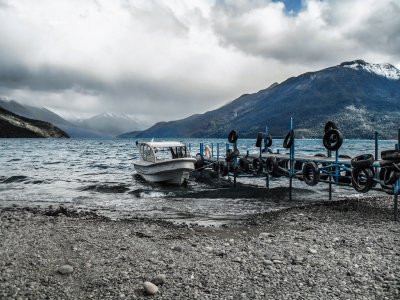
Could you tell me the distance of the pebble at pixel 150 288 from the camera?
6164mm

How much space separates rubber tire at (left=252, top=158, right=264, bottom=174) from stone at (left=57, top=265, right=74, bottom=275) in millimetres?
18071

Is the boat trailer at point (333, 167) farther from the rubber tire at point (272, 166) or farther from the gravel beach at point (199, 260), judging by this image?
the gravel beach at point (199, 260)

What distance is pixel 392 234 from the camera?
10.5m

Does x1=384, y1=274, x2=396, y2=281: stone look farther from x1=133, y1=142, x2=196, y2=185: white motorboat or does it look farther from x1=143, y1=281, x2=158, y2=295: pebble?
x1=133, y1=142, x2=196, y2=185: white motorboat

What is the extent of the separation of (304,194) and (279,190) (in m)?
1.77

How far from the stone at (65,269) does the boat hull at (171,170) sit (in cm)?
1954

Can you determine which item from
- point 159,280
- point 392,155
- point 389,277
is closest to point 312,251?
point 389,277

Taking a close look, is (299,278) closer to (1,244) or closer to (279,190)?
(1,244)

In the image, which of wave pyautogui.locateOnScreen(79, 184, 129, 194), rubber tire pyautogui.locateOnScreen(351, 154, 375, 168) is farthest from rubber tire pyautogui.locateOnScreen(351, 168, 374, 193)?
wave pyautogui.locateOnScreen(79, 184, 129, 194)

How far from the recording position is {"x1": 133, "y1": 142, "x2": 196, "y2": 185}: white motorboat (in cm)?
2689

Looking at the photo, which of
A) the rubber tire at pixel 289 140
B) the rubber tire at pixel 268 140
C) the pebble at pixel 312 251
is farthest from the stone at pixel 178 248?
the rubber tire at pixel 268 140

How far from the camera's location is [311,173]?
18.8 m

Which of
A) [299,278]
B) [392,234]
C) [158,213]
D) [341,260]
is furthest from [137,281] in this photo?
[158,213]

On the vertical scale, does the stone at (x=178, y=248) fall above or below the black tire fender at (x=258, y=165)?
below
